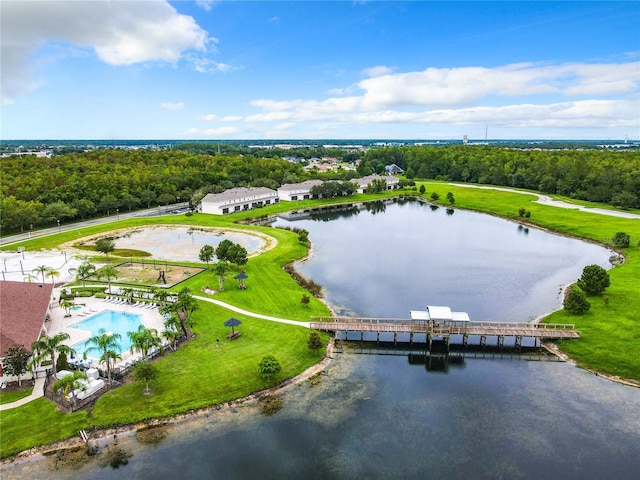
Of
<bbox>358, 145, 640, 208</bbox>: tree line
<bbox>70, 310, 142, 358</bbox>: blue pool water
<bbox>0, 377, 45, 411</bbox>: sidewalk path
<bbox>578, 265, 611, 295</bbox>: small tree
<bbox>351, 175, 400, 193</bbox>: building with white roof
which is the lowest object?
<bbox>0, 377, 45, 411</bbox>: sidewalk path

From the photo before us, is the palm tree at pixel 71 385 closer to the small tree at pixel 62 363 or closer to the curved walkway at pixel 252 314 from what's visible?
the small tree at pixel 62 363

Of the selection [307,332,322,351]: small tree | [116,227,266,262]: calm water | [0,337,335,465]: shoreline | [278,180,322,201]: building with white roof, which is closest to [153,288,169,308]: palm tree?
[116,227,266,262]: calm water

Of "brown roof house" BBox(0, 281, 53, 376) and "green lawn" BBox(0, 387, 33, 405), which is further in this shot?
"brown roof house" BBox(0, 281, 53, 376)

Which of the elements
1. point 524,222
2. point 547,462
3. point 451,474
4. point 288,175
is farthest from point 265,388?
point 288,175

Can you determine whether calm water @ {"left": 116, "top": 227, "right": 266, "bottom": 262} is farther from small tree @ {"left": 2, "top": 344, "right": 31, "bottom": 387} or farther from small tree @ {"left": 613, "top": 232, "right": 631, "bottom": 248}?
small tree @ {"left": 613, "top": 232, "right": 631, "bottom": 248}

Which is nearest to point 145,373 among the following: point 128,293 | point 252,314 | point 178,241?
point 252,314

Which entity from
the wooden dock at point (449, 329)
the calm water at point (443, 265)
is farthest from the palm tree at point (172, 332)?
the calm water at point (443, 265)
